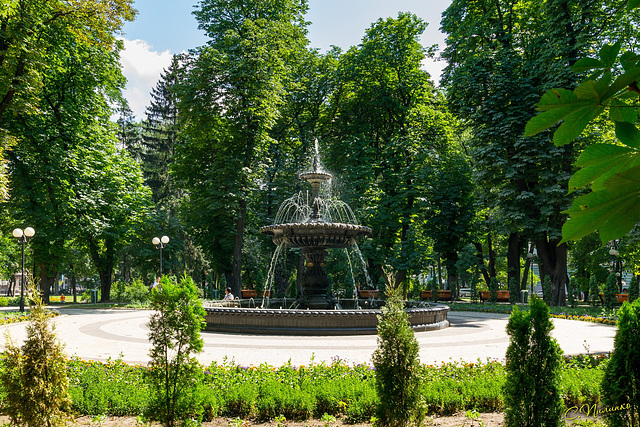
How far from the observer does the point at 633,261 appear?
28484mm

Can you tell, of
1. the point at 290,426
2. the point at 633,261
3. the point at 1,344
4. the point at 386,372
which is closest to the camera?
the point at 386,372

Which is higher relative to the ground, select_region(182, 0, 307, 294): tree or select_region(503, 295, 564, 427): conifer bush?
select_region(182, 0, 307, 294): tree

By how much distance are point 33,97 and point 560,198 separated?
78.1 feet

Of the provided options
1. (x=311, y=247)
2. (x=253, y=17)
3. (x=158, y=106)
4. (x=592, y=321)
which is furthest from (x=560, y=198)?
(x=158, y=106)

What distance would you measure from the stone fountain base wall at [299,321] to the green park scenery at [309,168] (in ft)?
15.6

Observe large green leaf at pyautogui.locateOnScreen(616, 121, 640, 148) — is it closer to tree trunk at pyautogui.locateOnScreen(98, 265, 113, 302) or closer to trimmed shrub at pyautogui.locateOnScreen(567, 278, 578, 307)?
trimmed shrub at pyautogui.locateOnScreen(567, 278, 578, 307)

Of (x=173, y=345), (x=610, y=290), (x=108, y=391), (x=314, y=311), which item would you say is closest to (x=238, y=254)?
(x=314, y=311)

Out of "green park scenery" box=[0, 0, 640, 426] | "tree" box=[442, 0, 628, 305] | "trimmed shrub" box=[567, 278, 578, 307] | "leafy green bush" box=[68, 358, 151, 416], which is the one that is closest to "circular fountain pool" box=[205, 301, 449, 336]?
"green park scenery" box=[0, 0, 640, 426]

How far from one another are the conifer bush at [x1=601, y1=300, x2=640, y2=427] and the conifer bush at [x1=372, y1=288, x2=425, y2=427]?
6.47ft

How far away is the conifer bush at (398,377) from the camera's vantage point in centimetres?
445

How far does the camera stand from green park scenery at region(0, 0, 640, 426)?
4.65m

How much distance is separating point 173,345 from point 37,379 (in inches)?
53.2

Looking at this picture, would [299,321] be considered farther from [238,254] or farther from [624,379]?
[238,254]

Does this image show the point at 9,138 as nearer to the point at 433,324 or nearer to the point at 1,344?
the point at 1,344
